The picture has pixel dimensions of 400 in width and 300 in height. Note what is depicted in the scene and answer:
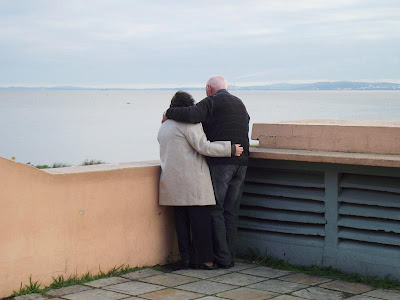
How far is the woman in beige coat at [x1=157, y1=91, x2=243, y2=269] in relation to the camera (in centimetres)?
776

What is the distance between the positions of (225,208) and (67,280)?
1741mm

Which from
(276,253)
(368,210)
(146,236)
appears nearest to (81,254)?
(146,236)

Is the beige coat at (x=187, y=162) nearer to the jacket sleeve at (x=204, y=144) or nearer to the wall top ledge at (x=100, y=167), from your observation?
the jacket sleeve at (x=204, y=144)

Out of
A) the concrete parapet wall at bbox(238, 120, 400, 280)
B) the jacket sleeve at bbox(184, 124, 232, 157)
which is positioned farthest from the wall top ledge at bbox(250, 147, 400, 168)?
the jacket sleeve at bbox(184, 124, 232, 157)

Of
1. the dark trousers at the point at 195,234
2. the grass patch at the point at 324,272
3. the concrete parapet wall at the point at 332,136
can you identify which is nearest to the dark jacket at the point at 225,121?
the concrete parapet wall at the point at 332,136

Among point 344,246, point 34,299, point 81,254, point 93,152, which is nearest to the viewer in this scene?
point 34,299

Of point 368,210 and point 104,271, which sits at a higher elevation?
point 368,210

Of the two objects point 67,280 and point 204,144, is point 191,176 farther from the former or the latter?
point 67,280

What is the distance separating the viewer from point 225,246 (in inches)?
313

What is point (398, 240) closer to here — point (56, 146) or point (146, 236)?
point (146, 236)

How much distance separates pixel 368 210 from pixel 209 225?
4.81ft

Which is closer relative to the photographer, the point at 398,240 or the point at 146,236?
the point at 398,240

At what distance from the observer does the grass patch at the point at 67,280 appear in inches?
268

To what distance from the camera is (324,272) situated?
777 cm
